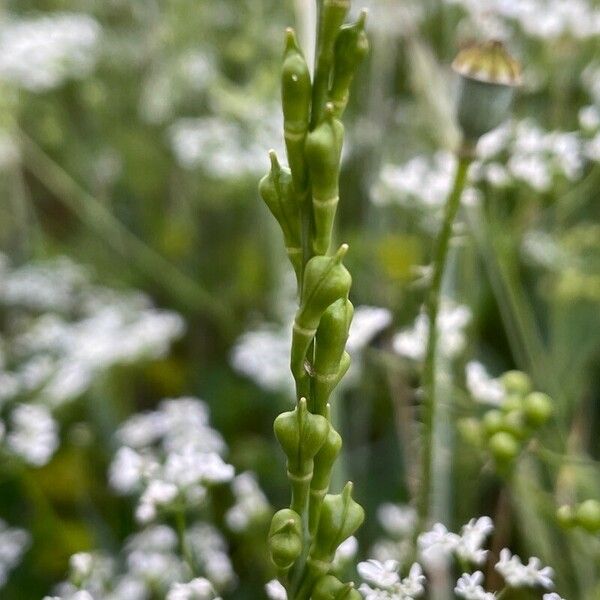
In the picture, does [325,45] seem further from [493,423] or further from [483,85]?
[493,423]

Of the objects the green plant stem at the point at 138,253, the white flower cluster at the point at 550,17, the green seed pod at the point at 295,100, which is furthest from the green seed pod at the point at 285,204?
the green plant stem at the point at 138,253

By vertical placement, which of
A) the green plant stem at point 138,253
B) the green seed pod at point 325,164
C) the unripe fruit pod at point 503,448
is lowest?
the green plant stem at point 138,253

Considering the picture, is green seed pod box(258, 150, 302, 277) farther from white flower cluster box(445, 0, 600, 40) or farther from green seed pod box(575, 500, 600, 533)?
white flower cluster box(445, 0, 600, 40)

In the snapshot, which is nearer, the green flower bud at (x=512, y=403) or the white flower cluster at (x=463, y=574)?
the white flower cluster at (x=463, y=574)

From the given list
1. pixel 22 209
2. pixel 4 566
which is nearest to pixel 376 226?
pixel 22 209

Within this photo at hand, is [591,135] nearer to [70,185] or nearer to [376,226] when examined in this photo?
[376,226]

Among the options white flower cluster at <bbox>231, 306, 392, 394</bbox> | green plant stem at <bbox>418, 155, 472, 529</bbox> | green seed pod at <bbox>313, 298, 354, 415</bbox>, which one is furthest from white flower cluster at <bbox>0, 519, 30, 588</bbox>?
green seed pod at <bbox>313, 298, 354, 415</bbox>

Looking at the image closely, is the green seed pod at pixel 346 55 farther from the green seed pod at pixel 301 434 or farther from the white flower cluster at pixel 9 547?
the white flower cluster at pixel 9 547
